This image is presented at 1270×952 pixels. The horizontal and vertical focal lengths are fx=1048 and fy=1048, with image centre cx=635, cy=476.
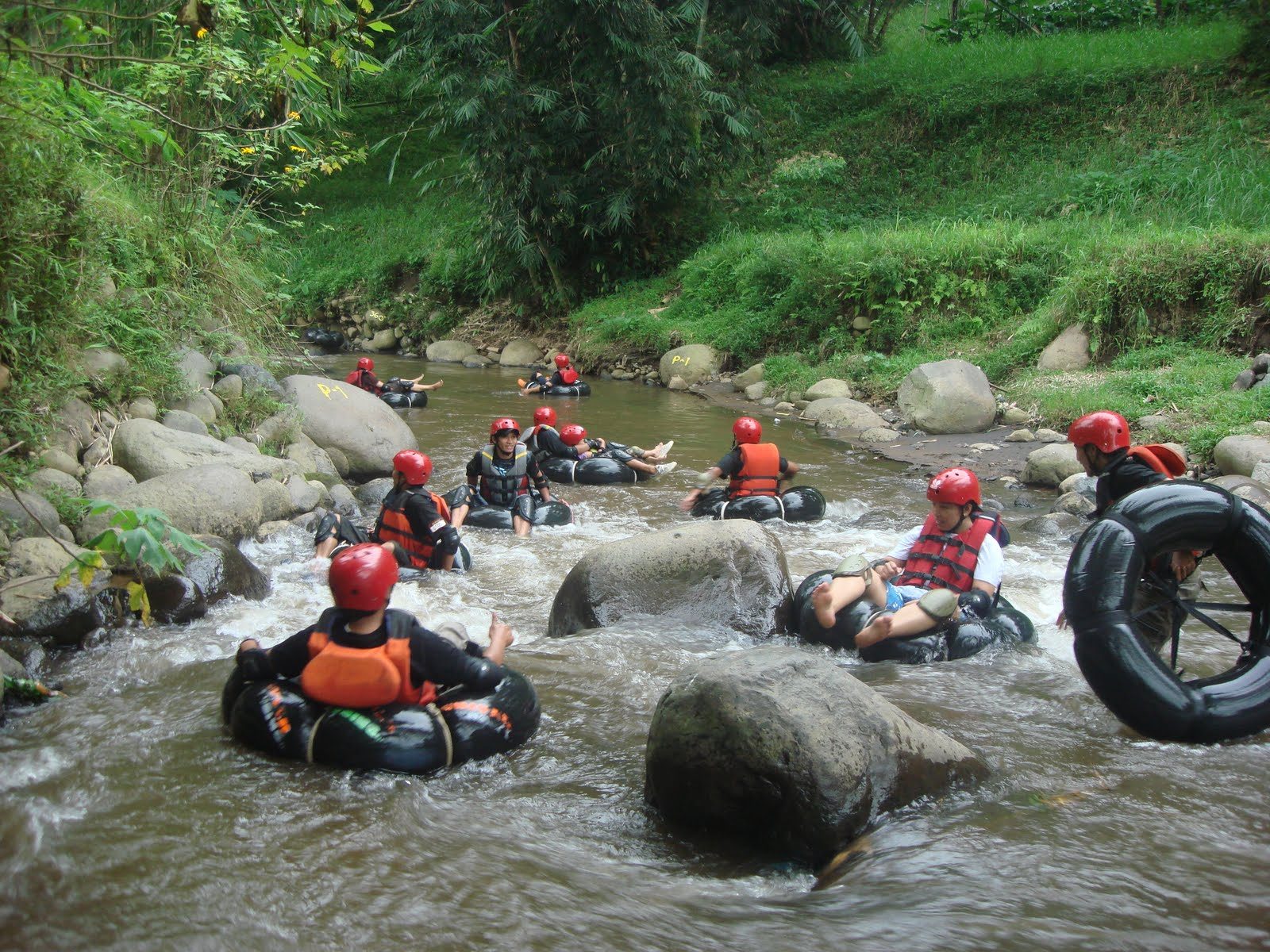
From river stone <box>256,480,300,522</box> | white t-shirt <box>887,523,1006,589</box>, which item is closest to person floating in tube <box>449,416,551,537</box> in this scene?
river stone <box>256,480,300,522</box>

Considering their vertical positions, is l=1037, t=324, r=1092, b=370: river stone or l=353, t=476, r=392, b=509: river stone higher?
l=1037, t=324, r=1092, b=370: river stone

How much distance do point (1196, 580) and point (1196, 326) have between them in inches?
308

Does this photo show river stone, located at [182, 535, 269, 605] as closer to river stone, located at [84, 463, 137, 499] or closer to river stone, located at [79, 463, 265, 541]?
river stone, located at [79, 463, 265, 541]

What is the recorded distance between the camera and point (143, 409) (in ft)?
28.7

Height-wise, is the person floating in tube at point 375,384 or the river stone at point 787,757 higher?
the river stone at point 787,757

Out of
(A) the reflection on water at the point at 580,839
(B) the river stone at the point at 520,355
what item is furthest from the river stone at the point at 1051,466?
(B) the river stone at the point at 520,355

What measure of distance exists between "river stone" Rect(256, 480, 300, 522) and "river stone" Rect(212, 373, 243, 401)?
160cm

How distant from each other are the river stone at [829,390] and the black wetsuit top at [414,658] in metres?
11.7

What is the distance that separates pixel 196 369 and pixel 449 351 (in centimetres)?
1360

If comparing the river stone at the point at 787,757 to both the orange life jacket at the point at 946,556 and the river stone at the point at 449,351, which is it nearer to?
the orange life jacket at the point at 946,556

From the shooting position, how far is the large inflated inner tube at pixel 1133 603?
459 cm

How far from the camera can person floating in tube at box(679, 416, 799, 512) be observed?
31.7 ft

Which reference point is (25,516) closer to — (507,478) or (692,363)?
(507,478)

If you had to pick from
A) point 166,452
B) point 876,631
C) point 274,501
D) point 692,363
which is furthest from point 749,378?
point 876,631
